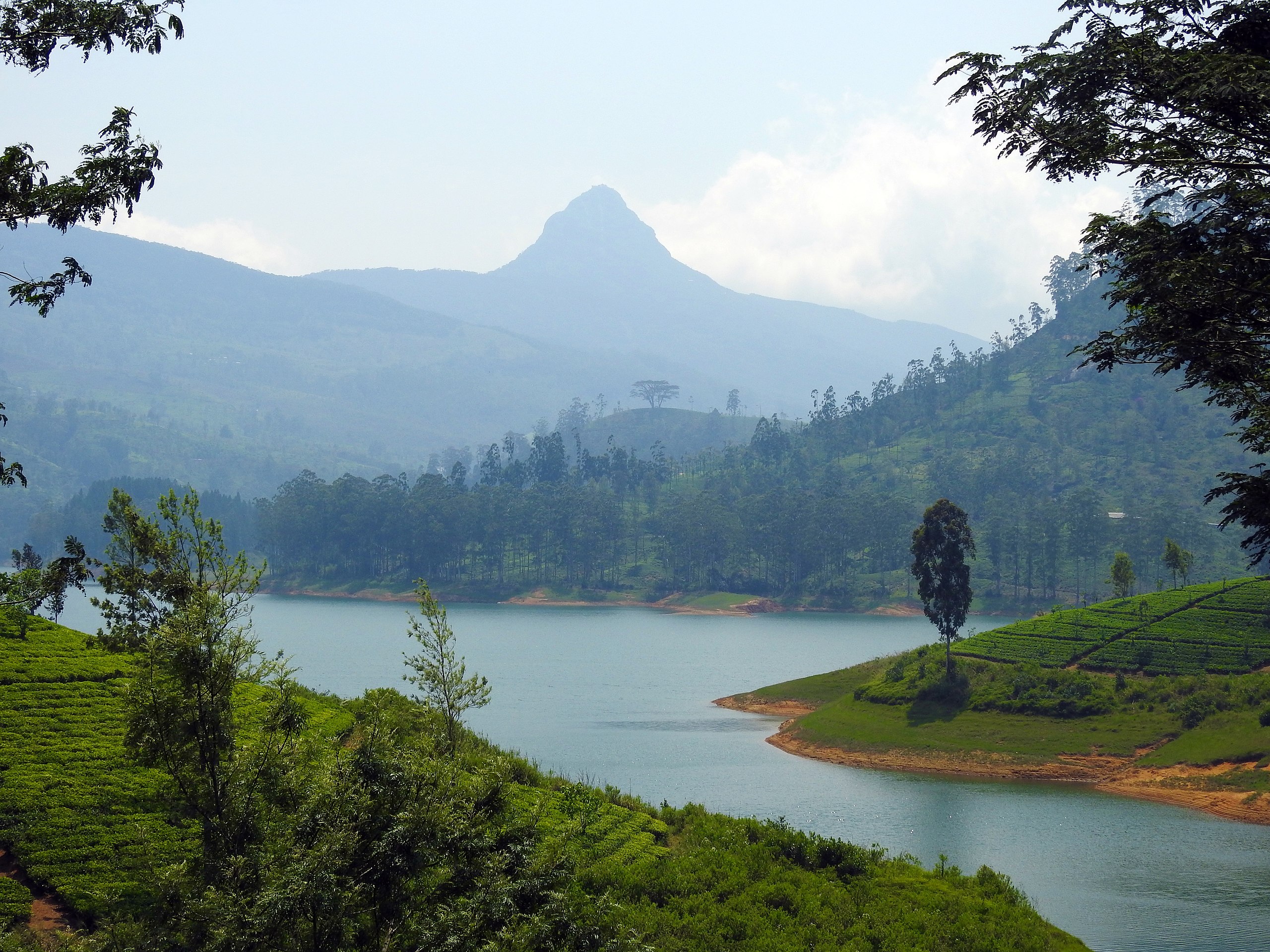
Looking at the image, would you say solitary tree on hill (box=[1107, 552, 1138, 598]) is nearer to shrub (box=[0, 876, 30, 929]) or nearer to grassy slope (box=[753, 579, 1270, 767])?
grassy slope (box=[753, 579, 1270, 767])

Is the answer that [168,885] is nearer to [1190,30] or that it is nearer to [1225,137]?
[1225,137]

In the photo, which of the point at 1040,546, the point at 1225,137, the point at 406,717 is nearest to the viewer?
the point at 1225,137

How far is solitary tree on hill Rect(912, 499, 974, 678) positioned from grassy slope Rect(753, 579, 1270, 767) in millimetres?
3472

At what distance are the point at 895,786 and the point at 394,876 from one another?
128 feet

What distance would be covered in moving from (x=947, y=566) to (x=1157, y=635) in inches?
537

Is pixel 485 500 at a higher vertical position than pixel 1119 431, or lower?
lower

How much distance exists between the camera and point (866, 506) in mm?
152500

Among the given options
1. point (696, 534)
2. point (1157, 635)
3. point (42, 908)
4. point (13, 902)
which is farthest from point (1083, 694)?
point (696, 534)

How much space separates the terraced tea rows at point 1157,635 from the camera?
57750 millimetres

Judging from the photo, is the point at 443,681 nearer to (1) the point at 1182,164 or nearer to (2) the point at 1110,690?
(1) the point at 1182,164

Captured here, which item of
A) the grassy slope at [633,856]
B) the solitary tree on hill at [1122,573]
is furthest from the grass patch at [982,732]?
the grassy slope at [633,856]

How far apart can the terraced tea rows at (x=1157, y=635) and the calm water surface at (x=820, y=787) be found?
46.4ft

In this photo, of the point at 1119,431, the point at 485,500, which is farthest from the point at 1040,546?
the point at 485,500

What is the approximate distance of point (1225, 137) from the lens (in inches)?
621
